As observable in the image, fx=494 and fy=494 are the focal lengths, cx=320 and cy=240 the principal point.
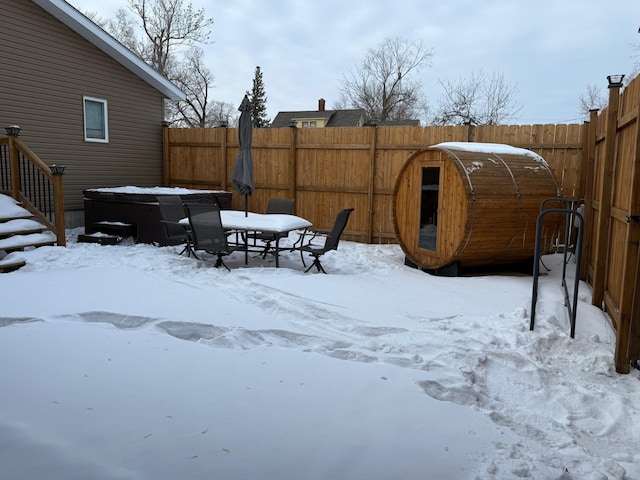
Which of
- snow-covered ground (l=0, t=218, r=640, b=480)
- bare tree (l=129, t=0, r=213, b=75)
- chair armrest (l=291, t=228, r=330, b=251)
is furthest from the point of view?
bare tree (l=129, t=0, r=213, b=75)

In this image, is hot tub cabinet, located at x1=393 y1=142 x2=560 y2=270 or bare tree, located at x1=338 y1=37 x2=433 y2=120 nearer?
hot tub cabinet, located at x1=393 y1=142 x2=560 y2=270

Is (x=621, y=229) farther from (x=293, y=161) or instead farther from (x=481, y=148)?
(x=293, y=161)

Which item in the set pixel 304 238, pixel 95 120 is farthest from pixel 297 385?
pixel 95 120

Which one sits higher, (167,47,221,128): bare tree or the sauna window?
(167,47,221,128): bare tree

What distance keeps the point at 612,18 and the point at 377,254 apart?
4952mm

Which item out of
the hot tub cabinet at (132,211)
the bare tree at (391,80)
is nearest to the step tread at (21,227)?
the hot tub cabinet at (132,211)

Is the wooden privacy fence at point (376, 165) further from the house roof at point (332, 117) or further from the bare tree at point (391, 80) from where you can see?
the house roof at point (332, 117)

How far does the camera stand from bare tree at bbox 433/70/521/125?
2427 centimetres

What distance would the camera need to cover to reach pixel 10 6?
949 cm

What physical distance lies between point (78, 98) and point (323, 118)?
88.9 feet

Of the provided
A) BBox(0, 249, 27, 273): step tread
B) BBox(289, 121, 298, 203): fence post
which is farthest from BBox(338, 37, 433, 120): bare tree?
BBox(0, 249, 27, 273): step tread

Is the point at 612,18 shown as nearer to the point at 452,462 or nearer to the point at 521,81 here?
the point at 452,462

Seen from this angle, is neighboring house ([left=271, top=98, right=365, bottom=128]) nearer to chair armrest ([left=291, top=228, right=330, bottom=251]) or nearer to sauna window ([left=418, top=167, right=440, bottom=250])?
chair armrest ([left=291, top=228, right=330, bottom=251])

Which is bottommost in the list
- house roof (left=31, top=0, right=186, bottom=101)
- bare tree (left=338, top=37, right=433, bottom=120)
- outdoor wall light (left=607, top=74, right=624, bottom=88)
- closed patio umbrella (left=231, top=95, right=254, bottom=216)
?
closed patio umbrella (left=231, top=95, right=254, bottom=216)
